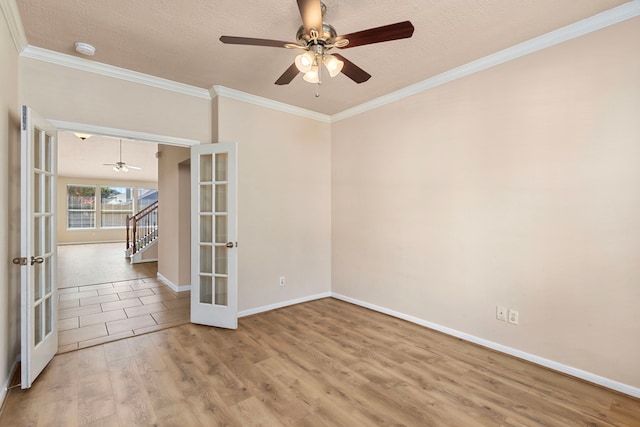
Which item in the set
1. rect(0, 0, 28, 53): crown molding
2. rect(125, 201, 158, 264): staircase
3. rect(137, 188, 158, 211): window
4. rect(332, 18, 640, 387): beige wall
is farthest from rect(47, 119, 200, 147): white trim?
rect(137, 188, 158, 211): window

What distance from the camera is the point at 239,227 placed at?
3.79 m

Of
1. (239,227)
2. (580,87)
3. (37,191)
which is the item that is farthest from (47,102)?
(580,87)

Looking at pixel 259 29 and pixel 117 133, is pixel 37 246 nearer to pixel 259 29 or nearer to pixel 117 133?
pixel 117 133

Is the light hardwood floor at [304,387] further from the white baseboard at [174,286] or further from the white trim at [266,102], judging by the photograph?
the white trim at [266,102]

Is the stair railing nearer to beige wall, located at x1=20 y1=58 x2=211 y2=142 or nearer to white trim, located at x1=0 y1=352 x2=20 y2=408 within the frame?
beige wall, located at x1=20 y1=58 x2=211 y2=142

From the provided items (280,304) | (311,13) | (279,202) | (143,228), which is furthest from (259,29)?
(143,228)

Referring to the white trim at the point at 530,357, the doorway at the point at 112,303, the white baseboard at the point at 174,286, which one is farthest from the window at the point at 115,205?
the white trim at the point at 530,357

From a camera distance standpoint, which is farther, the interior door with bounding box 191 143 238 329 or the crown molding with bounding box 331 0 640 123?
the interior door with bounding box 191 143 238 329

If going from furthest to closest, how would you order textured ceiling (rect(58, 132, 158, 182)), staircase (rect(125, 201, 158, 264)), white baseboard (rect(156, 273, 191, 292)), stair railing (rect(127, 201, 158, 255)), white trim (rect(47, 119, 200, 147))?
stair railing (rect(127, 201, 158, 255)) < staircase (rect(125, 201, 158, 264)) < textured ceiling (rect(58, 132, 158, 182)) < white baseboard (rect(156, 273, 191, 292)) < white trim (rect(47, 119, 200, 147))

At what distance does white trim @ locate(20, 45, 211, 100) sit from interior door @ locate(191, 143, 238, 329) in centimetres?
70

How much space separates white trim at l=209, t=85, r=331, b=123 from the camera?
11.9 ft

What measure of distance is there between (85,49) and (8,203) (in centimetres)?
149

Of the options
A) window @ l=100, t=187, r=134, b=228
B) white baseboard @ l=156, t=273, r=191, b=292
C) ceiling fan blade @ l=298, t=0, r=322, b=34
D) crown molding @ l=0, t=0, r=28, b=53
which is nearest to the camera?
ceiling fan blade @ l=298, t=0, r=322, b=34

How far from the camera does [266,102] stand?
3.99 metres
